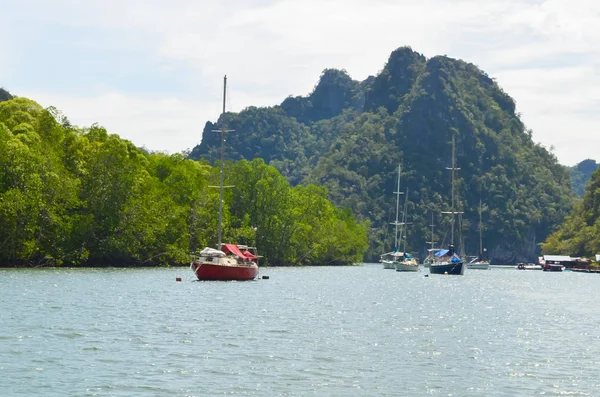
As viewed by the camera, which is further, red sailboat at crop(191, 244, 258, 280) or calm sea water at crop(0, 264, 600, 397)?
red sailboat at crop(191, 244, 258, 280)

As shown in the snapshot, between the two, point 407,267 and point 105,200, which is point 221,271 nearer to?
point 105,200

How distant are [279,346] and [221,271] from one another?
50846mm

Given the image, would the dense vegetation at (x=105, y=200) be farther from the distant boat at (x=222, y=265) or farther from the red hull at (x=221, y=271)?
the red hull at (x=221, y=271)

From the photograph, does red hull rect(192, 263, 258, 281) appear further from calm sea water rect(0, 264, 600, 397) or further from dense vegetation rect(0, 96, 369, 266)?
dense vegetation rect(0, 96, 369, 266)

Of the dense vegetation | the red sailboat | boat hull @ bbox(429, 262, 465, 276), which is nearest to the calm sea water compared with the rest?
the red sailboat

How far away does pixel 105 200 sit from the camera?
386ft

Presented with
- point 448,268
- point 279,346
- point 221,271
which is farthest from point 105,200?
point 279,346

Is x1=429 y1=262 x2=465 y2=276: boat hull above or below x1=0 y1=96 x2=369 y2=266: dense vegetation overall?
below

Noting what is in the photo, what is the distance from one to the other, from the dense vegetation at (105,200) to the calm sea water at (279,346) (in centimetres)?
2879

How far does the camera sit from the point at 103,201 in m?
117

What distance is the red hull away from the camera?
9050 cm

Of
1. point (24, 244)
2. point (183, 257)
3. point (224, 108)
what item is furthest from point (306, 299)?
point (183, 257)

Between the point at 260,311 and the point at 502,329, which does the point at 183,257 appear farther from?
the point at 502,329

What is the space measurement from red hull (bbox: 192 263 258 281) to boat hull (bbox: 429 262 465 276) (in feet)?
239
